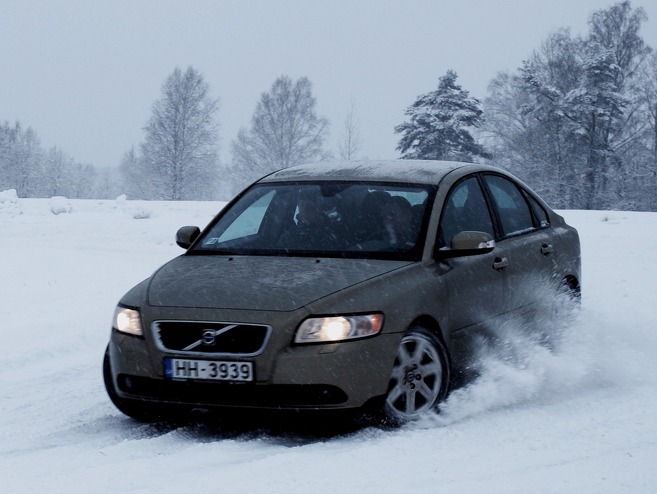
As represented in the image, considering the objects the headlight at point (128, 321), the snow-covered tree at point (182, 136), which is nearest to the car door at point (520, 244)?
the headlight at point (128, 321)

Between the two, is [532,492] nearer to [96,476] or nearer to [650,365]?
[96,476]

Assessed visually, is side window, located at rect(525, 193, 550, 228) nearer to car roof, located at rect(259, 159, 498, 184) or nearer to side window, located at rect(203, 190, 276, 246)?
car roof, located at rect(259, 159, 498, 184)

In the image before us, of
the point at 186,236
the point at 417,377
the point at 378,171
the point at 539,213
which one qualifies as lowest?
the point at 417,377

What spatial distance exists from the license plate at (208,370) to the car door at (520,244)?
223cm

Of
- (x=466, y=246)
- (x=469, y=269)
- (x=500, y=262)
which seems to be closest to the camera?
(x=466, y=246)

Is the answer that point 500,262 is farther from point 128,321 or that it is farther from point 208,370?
point 128,321

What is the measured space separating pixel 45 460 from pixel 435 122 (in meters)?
45.4

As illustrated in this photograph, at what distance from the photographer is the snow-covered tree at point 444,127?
161 ft

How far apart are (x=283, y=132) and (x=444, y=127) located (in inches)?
861

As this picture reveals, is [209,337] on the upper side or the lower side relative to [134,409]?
upper

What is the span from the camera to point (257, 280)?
5.43 m

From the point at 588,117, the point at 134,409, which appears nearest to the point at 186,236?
the point at 134,409

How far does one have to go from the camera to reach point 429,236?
6.04 m

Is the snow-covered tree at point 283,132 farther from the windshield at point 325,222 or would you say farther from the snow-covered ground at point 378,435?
the windshield at point 325,222
